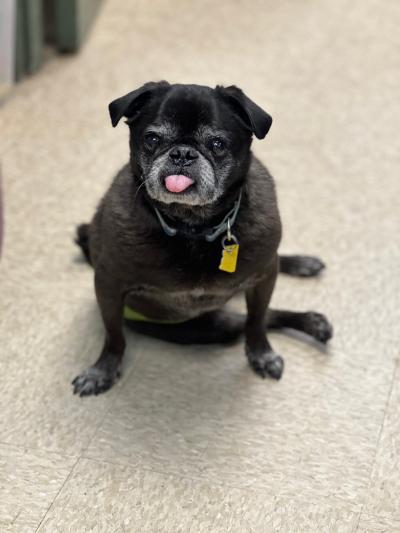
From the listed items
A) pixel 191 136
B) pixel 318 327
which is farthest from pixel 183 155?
pixel 318 327

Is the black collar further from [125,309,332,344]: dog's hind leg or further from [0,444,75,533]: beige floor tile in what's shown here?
[0,444,75,533]: beige floor tile

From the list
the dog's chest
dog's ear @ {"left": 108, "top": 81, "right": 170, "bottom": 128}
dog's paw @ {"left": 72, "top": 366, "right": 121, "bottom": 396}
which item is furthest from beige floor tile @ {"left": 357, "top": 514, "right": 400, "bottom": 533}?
dog's ear @ {"left": 108, "top": 81, "right": 170, "bottom": 128}

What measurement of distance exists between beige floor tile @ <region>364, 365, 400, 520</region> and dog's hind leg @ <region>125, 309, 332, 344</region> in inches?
10.8

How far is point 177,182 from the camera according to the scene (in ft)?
5.93

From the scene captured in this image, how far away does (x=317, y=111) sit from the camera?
11.2 feet

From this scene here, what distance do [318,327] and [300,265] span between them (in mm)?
297

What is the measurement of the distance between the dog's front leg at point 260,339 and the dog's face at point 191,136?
37 centimetres

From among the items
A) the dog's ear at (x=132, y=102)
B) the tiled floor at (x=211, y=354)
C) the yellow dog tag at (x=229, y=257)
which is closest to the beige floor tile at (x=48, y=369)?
the tiled floor at (x=211, y=354)

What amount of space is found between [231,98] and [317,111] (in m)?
1.61

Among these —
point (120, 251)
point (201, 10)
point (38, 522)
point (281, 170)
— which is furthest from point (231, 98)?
point (201, 10)

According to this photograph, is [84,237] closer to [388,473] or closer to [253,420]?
[253,420]

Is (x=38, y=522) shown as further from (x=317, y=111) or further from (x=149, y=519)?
(x=317, y=111)

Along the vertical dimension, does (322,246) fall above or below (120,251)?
below

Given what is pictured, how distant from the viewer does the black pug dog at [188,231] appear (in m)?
1.83
